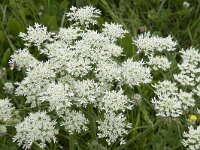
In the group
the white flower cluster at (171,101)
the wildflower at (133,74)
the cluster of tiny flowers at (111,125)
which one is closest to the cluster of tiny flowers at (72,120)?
the cluster of tiny flowers at (111,125)

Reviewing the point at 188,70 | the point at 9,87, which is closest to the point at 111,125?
the point at 188,70

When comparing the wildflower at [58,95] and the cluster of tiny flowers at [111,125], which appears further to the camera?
the cluster of tiny flowers at [111,125]

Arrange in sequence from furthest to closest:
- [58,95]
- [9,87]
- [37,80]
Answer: [9,87]
[37,80]
[58,95]

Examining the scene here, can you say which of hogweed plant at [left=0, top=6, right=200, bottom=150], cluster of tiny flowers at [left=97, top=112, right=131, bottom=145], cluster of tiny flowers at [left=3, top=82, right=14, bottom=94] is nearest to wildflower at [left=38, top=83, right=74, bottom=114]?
hogweed plant at [left=0, top=6, right=200, bottom=150]

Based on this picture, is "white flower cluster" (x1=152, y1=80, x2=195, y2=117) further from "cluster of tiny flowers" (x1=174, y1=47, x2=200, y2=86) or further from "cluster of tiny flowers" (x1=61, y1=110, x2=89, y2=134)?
"cluster of tiny flowers" (x1=61, y1=110, x2=89, y2=134)

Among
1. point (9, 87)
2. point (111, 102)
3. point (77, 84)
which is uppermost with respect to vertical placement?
point (9, 87)

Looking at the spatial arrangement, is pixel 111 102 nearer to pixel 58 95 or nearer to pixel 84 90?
pixel 84 90

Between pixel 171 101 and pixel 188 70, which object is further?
pixel 188 70

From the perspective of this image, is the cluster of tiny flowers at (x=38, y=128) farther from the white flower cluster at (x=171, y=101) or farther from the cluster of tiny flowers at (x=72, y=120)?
the white flower cluster at (x=171, y=101)

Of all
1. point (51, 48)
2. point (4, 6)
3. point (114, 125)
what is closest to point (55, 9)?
point (4, 6)

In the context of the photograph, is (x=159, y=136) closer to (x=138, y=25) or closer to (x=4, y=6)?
(x=138, y=25)
